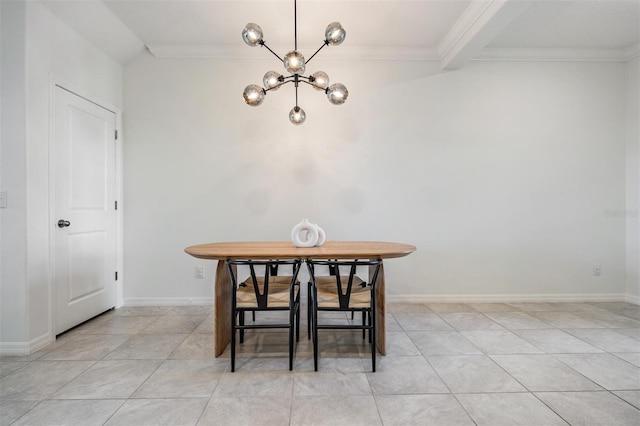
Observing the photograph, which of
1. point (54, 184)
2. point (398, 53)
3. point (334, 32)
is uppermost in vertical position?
point (398, 53)

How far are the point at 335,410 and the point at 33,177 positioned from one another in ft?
8.54

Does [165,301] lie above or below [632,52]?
below

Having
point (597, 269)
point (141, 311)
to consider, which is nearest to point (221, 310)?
point (141, 311)

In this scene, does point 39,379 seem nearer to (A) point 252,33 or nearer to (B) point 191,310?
(B) point 191,310

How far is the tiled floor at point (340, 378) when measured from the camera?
155 centimetres

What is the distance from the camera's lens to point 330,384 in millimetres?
1812

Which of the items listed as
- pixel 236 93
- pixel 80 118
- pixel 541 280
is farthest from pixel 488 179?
pixel 80 118

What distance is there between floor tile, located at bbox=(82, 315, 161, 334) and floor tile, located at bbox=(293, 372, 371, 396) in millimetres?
1635

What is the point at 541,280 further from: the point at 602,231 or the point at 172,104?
the point at 172,104

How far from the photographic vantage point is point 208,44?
10.6ft

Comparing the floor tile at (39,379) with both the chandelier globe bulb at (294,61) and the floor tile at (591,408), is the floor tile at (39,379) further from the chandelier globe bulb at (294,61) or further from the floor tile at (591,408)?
the floor tile at (591,408)

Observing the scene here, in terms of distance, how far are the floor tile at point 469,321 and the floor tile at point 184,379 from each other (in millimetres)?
1975

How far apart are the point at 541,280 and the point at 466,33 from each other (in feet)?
8.91

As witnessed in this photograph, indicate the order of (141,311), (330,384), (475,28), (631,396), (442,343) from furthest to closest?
1. (141,311)
2. (475,28)
3. (442,343)
4. (330,384)
5. (631,396)
